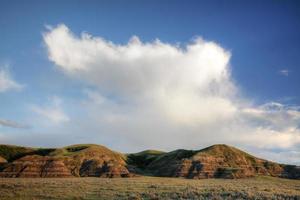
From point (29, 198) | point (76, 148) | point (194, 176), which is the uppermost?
point (76, 148)

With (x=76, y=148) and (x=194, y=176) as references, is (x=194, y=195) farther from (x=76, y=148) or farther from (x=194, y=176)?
(x=76, y=148)

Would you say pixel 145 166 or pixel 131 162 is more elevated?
pixel 131 162

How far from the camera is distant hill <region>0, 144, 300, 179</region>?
361 feet

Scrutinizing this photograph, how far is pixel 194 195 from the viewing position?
38656 millimetres

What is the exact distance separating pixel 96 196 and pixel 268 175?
324 ft

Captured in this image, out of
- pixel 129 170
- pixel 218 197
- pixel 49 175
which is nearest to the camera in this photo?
pixel 218 197

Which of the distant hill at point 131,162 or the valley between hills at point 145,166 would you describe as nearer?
the valley between hills at point 145,166

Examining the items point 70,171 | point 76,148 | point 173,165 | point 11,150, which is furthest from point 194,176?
point 11,150

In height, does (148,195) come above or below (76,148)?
below

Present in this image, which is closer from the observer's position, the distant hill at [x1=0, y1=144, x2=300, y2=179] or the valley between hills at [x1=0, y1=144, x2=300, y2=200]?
the valley between hills at [x1=0, y1=144, x2=300, y2=200]

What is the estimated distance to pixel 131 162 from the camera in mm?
141125

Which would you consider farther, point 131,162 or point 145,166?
point 131,162

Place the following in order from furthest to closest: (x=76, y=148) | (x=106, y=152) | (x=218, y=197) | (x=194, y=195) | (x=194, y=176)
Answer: (x=76, y=148) < (x=106, y=152) < (x=194, y=176) < (x=194, y=195) < (x=218, y=197)

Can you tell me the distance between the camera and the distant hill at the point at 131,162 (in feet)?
361
